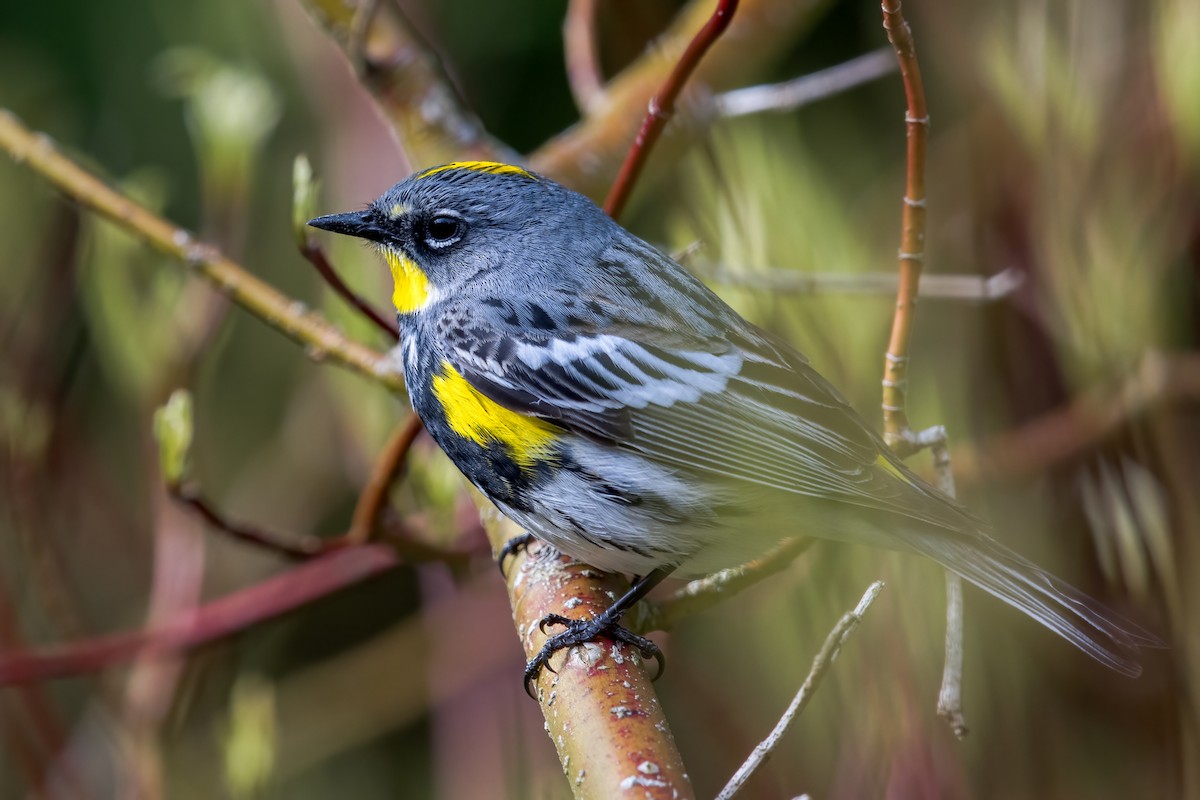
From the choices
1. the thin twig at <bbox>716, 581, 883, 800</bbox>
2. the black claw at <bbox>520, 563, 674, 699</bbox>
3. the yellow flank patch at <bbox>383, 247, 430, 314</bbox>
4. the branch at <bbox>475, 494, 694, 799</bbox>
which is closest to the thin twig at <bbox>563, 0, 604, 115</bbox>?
the yellow flank patch at <bbox>383, 247, 430, 314</bbox>

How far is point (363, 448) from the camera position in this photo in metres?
3.55

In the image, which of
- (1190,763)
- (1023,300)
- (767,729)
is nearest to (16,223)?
(767,729)

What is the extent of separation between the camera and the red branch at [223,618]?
9.32ft

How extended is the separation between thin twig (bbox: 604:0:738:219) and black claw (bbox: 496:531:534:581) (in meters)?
0.72

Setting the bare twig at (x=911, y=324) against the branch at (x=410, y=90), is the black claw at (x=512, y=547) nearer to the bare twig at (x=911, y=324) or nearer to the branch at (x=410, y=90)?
the bare twig at (x=911, y=324)

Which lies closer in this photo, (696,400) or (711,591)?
(711,591)

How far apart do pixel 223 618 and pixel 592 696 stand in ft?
4.30

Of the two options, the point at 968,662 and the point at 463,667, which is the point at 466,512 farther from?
the point at 968,662

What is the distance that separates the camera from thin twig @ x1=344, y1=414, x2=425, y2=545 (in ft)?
8.69

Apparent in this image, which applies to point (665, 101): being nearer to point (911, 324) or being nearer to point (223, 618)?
point (911, 324)

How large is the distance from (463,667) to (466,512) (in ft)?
2.20

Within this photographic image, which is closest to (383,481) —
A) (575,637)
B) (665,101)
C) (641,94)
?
(575,637)

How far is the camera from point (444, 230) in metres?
2.88

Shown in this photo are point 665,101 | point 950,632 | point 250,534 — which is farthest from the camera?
point 250,534
